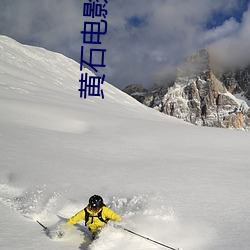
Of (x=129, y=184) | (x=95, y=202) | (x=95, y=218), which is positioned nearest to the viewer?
(x=95, y=202)

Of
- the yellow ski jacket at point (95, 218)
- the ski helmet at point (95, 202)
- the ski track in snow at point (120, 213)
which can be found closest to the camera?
the ski track in snow at point (120, 213)

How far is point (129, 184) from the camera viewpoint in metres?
7.96

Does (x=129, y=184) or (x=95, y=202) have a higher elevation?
(x=129, y=184)

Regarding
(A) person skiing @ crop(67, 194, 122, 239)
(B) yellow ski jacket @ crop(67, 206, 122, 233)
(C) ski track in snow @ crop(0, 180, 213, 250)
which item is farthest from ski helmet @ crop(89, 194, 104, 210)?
(C) ski track in snow @ crop(0, 180, 213, 250)

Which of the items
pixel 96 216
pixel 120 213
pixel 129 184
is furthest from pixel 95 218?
pixel 129 184

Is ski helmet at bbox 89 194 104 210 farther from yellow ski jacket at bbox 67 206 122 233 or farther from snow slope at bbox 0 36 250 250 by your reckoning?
snow slope at bbox 0 36 250 250

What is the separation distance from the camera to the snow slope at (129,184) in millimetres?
5301

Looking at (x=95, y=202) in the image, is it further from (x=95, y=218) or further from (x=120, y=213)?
(x=120, y=213)

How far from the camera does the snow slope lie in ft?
17.4

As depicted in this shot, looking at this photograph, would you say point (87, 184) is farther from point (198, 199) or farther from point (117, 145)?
point (117, 145)

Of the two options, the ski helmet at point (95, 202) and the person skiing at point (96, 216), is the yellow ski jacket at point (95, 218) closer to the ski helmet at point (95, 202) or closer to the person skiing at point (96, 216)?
the person skiing at point (96, 216)

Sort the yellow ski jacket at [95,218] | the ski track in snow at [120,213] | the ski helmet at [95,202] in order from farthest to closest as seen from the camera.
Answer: the yellow ski jacket at [95,218] → the ski helmet at [95,202] → the ski track in snow at [120,213]

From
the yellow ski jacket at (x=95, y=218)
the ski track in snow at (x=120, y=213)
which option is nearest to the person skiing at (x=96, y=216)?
the yellow ski jacket at (x=95, y=218)

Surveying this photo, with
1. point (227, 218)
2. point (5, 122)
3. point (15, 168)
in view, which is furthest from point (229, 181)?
point (5, 122)
